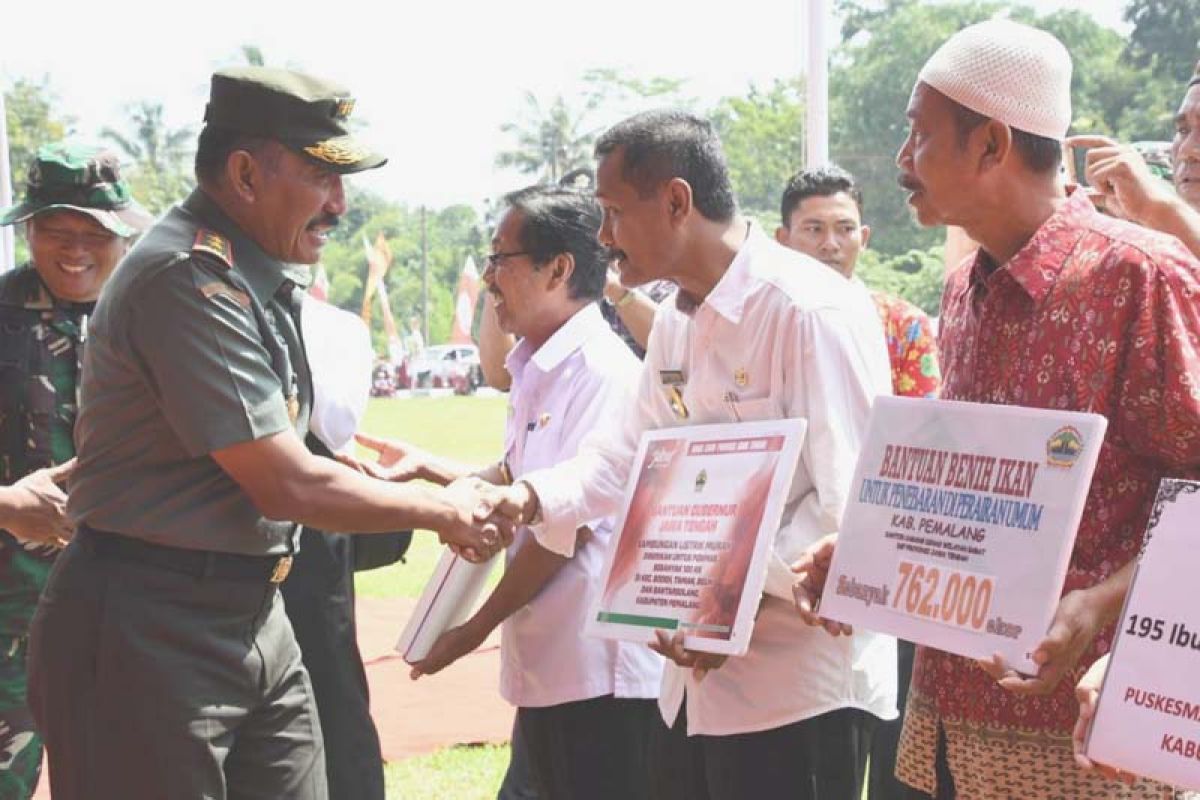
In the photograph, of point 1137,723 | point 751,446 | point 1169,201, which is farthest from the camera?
point 1169,201

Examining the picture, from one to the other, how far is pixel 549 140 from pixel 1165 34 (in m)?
47.0

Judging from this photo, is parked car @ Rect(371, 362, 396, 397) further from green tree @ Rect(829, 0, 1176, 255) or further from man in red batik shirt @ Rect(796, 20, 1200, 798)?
man in red batik shirt @ Rect(796, 20, 1200, 798)

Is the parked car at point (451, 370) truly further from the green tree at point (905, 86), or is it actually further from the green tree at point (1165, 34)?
the green tree at point (1165, 34)

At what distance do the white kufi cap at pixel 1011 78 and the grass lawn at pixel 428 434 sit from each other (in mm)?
8416

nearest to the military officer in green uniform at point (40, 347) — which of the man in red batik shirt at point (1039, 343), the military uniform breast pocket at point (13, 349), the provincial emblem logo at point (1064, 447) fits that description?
the military uniform breast pocket at point (13, 349)

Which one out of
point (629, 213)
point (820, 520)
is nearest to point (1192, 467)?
point (820, 520)

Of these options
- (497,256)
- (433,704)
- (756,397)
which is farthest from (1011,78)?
(433,704)

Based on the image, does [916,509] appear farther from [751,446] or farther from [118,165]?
[118,165]

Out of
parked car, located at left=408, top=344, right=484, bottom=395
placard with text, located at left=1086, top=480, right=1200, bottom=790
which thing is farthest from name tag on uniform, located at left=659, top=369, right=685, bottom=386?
parked car, located at left=408, top=344, right=484, bottom=395

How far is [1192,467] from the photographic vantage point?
260cm

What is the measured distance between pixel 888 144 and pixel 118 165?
1949 centimetres

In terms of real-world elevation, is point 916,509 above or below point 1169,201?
below

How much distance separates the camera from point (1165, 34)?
2127cm

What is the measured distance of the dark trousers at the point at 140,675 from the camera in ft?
10.8
